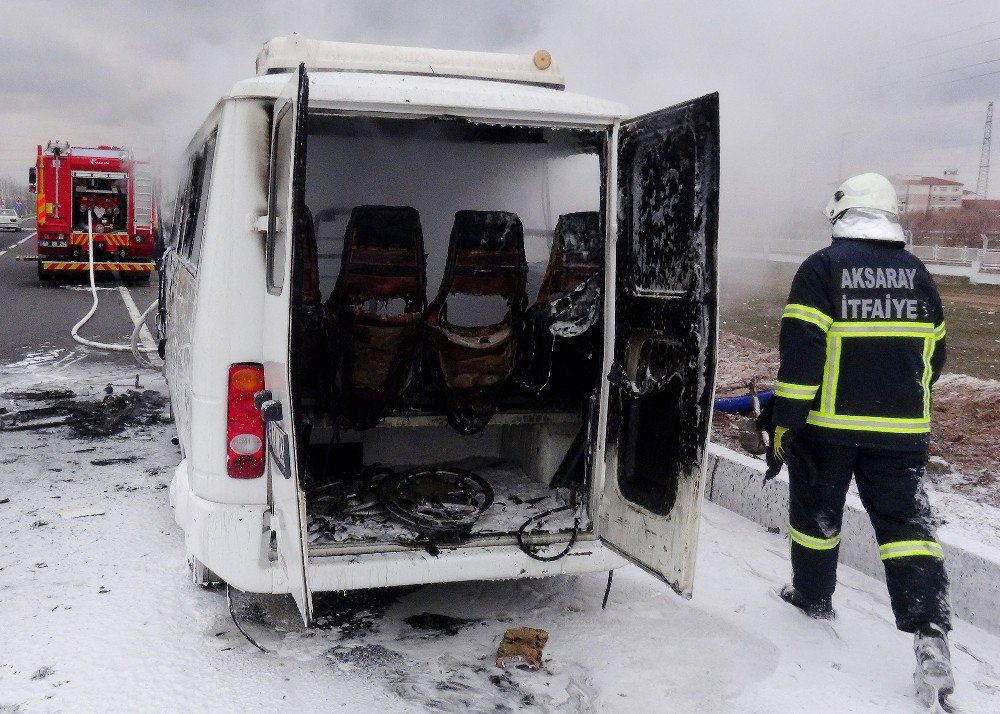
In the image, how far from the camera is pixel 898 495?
3.31 m

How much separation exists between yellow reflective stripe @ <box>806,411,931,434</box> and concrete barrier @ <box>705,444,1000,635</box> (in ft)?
2.76

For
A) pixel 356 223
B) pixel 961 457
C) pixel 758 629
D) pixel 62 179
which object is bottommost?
pixel 758 629

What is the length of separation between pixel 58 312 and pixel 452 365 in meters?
11.2

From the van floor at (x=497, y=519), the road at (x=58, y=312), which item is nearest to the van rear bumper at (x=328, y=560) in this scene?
the van floor at (x=497, y=519)

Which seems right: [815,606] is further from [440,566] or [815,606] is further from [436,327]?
[436,327]

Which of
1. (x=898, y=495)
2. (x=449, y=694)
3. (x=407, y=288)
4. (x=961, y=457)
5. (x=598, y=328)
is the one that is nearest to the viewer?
(x=449, y=694)

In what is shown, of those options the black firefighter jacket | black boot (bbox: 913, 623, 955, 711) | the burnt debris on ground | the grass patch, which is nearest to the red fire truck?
the burnt debris on ground

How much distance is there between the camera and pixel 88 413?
677 centimetres

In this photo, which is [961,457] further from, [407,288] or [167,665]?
[167,665]

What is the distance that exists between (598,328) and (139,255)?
16.8m

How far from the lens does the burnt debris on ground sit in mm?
6359

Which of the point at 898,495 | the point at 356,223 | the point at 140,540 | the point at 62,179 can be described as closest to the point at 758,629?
the point at 898,495

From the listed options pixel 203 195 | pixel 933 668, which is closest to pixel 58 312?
pixel 203 195

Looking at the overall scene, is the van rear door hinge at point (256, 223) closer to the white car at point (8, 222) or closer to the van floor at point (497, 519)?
the van floor at point (497, 519)
